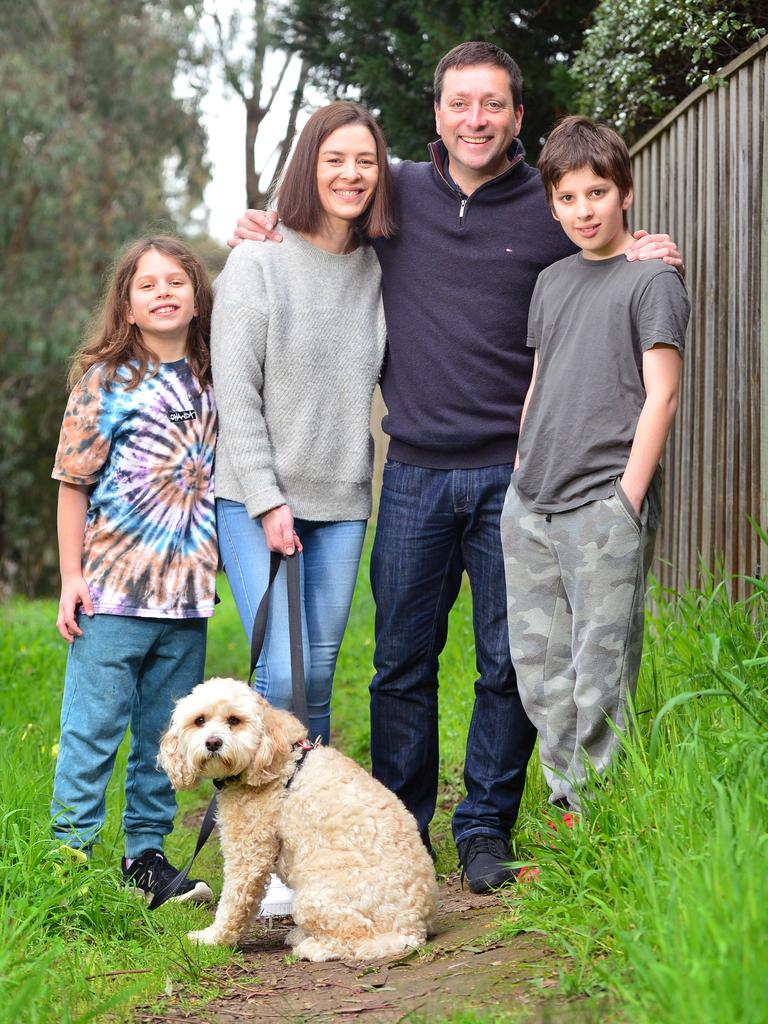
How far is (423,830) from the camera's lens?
13.6 feet

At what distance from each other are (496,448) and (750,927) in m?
2.03

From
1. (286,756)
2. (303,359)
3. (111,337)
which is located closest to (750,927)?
(286,756)

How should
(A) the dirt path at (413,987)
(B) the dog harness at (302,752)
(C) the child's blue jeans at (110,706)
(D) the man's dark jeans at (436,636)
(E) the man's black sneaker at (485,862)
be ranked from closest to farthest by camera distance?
(A) the dirt path at (413,987)
(B) the dog harness at (302,752)
(E) the man's black sneaker at (485,862)
(C) the child's blue jeans at (110,706)
(D) the man's dark jeans at (436,636)

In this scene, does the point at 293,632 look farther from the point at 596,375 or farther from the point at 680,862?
the point at 680,862

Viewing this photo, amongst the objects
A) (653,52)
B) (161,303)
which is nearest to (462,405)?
(161,303)

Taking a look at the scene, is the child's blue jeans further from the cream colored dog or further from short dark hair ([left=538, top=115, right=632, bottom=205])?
short dark hair ([left=538, top=115, right=632, bottom=205])

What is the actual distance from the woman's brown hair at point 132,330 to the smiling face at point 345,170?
1.86 ft

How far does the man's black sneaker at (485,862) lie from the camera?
3.72m

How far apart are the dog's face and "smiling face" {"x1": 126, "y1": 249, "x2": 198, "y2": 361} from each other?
50.3 inches

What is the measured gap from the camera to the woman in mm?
3754

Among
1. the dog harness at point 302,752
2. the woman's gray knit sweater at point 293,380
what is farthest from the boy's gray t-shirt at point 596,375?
the dog harness at point 302,752

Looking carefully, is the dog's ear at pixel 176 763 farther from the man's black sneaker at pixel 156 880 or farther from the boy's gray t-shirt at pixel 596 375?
the boy's gray t-shirt at pixel 596 375

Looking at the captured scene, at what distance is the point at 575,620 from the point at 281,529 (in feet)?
3.13

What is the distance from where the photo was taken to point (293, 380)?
3.81m
